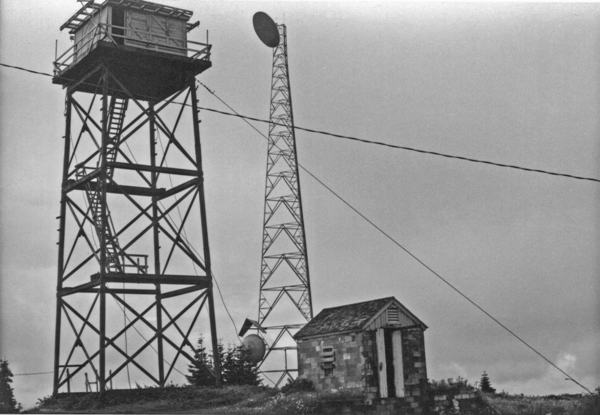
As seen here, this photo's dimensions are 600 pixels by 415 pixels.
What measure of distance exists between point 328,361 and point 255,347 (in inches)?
290

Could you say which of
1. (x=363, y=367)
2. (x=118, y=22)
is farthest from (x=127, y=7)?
(x=363, y=367)

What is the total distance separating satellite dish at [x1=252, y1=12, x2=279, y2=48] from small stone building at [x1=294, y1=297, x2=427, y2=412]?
35.8ft

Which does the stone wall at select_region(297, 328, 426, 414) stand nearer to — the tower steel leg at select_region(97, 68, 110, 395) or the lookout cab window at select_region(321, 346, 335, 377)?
the lookout cab window at select_region(321, 346, 335, 377)

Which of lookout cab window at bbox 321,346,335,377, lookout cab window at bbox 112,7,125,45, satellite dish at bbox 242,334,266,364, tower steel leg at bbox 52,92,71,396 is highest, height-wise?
lookout cab window at bbox 112,7,125,45

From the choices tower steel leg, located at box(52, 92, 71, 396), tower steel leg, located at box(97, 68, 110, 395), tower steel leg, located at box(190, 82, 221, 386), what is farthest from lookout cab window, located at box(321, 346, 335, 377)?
tower steel leg, located at box(52, 92, 71, 396)

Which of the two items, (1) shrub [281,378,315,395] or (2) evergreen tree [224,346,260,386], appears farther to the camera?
(2) evergreen tree [224,346,260,386]

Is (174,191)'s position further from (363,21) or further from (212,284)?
(363,21)

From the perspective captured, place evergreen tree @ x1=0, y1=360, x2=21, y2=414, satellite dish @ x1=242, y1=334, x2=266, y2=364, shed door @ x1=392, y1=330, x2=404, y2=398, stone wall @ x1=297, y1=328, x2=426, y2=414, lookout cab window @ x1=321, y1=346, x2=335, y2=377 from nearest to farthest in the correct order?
1. evergreen tree @ x1=0, y1=360, x2=21, y2=414
2. stone wall @ x1=297, y1=328, x2=426, y2=414
3. lookout cab window @ x1=321, y1=346, x2=335, y2=377
4. shed door @ x1=392, y1=330, x2=404, y2=398
5. satellite dish @ x1=242, y1=334, x2=266, y2=364

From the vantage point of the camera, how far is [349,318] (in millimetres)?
33188

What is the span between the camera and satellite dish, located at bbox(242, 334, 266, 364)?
39.6 meters

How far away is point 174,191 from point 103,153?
333 cm

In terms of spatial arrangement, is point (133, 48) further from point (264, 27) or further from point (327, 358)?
point (327, 358)

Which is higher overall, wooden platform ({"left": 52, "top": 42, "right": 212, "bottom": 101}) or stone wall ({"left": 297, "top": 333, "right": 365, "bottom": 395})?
wooden platform ({"left": 52, "top": 42, "right": 212, "bottom": 101})

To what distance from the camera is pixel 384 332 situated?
33312 millimetres
